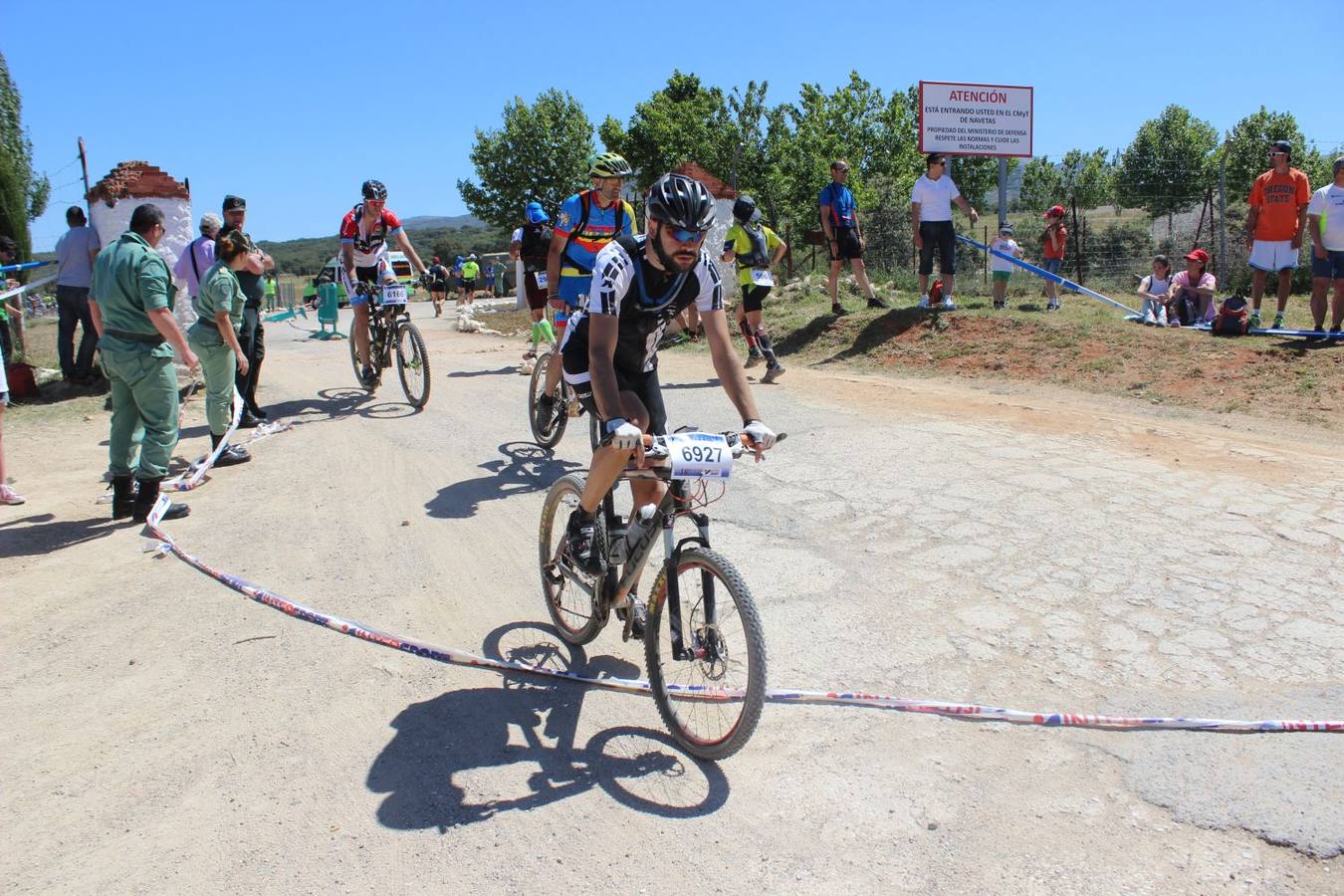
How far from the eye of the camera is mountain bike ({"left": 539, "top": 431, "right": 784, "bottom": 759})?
10.9 ft

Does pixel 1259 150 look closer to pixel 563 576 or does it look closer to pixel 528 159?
pixel 528 159

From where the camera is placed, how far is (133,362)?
6352 millimetres

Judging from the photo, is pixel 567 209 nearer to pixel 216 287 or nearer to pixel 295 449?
pixel 216 287

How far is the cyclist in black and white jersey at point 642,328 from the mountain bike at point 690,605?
13cm

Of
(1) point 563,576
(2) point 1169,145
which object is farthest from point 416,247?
(1) point 563,576

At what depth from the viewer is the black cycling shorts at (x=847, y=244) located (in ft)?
41.5

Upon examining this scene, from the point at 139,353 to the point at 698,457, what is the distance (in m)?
4.97

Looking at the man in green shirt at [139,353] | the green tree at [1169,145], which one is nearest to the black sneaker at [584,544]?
the man in green shirt at [139,353]

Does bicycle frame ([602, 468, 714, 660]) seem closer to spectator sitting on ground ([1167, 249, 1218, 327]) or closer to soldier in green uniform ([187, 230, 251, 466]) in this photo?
soldier in green uniform ([187, 230, 251, 466])

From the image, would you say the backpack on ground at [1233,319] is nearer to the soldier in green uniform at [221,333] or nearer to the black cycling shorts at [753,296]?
the black cycling shorts at [753,296]

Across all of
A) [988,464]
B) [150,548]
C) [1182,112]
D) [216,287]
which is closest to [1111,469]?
[988,464]

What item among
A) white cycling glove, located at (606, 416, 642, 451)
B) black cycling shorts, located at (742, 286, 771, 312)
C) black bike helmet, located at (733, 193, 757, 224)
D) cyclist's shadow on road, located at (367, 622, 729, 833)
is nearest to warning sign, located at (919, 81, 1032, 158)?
black bike helmet, located at (733, 193, 757, 224)

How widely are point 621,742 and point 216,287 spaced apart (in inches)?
231

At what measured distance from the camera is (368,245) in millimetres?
9945
